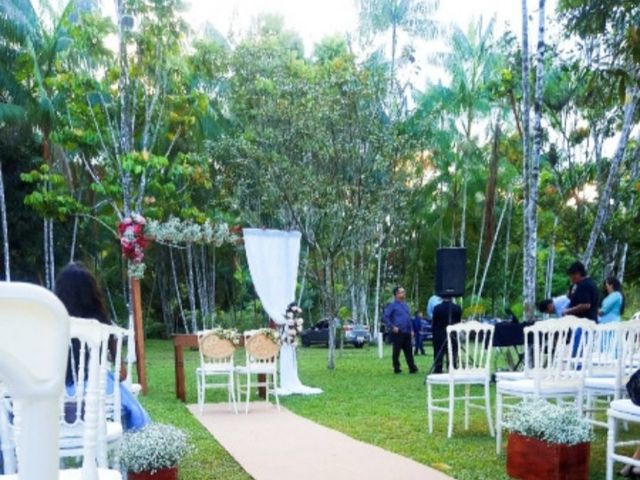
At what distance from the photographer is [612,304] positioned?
802 cm

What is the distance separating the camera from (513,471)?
431 centimetres

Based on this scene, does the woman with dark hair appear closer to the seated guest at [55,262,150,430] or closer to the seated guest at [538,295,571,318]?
the seated guest at [538,295,571,318]

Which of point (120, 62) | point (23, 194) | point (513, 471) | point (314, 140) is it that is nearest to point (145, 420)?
point (513, 471)

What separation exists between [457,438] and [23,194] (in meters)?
14.4

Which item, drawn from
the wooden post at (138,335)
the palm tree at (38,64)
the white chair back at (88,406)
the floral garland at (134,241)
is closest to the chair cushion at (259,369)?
the wooden post at (138,335)

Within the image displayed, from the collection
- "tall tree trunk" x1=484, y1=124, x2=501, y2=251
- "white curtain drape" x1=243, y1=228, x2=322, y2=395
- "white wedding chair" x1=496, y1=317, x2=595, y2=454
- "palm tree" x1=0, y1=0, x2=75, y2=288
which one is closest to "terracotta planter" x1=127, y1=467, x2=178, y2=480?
"white wedding chair" x1=496, y1=317, x2=595, y2=454

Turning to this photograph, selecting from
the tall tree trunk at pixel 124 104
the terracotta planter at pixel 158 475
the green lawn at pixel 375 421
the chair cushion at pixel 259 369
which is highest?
the tall tree trunk at pixel 124 104

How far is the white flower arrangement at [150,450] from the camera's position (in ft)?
11.9

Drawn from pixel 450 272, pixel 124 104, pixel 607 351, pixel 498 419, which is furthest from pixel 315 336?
pixel 498 419

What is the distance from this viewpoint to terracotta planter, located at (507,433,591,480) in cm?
403

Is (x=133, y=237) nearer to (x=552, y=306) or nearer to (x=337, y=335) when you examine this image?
(x=552, y=306)

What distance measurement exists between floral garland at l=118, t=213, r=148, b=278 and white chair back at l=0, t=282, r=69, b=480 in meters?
8.13

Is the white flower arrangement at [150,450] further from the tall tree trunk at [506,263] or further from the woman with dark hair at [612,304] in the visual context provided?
the tall tree trunk at [506,263]

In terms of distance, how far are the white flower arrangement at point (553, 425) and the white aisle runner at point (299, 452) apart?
1.94ft
